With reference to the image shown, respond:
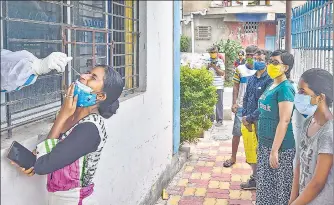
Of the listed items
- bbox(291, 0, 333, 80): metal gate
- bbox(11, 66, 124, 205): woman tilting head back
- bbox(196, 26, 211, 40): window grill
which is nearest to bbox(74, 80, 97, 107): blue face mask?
bbox(11, 66, 124, 205): woman tilting head back

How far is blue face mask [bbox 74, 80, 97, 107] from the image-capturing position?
88.7 inches

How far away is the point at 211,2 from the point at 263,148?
Answer: 1516cm

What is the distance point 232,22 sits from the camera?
18.4 metres

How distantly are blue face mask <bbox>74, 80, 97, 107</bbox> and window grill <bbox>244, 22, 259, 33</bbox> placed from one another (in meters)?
16.9

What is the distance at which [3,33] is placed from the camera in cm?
241

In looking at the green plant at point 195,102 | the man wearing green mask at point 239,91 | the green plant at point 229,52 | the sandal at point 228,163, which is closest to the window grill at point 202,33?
the green plant at point 229,52

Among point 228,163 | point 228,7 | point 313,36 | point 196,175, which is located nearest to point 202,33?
point 228,7

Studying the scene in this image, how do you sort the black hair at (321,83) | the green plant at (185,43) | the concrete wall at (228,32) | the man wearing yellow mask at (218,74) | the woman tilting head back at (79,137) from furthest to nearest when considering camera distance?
the concrete wall at (228,32), the green plant at (185,43), the man wearing yellow mask at (218,74), the black hair at (321,83), the woman tilting head back at (79,137)

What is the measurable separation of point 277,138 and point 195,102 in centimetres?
303

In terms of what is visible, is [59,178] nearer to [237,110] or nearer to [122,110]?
[122,110]

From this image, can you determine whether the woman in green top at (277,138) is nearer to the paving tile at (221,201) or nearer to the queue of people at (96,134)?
the queue of people at (96,134)

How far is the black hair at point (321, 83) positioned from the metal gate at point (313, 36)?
1404 mm

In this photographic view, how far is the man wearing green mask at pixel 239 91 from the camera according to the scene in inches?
235

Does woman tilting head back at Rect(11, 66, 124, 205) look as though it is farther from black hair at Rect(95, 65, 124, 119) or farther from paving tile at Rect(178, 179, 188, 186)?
paving tile at Rect(178, 179, 188, 186)
